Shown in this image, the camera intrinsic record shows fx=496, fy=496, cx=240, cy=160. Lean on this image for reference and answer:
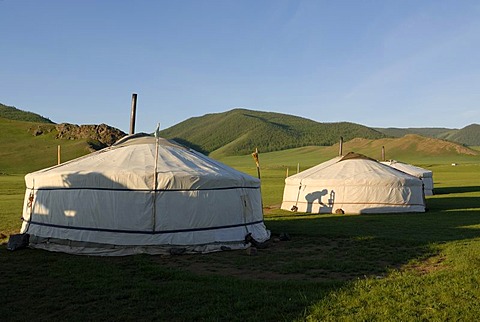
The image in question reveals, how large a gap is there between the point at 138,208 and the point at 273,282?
11.8 ft

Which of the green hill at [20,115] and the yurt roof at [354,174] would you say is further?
the green hill at [20,115]

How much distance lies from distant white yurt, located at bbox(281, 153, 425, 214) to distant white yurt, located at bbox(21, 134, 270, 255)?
7346 mm

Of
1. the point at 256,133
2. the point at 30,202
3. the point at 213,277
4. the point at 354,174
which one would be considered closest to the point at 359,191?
the point at 354,174

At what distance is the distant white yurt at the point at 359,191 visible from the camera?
1647 cm

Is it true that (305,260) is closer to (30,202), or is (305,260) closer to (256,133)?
(30,202)

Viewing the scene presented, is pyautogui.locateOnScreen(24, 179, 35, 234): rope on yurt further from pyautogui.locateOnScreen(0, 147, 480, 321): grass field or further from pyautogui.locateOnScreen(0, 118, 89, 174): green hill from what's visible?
pyautogui.locateOnScreen(0, 118, 89, 174): green hill

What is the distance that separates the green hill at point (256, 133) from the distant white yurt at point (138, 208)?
97.9 m

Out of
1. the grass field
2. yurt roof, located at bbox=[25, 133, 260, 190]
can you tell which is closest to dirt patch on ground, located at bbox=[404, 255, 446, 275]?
the grass field

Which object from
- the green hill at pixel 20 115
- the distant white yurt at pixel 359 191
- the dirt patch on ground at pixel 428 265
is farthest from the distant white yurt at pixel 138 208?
the green hill at pixel 20 115

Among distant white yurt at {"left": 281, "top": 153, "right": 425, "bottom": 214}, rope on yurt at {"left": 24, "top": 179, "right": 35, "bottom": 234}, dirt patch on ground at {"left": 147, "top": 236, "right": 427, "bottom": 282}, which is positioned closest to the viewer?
dirt patch on ground at {"left": 147, "top": 236, "right": 427, "bottom": 282}

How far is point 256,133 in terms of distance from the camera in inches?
5002

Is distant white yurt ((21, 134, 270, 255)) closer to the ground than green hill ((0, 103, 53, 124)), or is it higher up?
closer to the ground

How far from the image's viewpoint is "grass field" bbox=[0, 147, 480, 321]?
5.05 m

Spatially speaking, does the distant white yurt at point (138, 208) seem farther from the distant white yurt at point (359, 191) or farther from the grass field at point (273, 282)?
the distant white yurt at point (359, 191)
